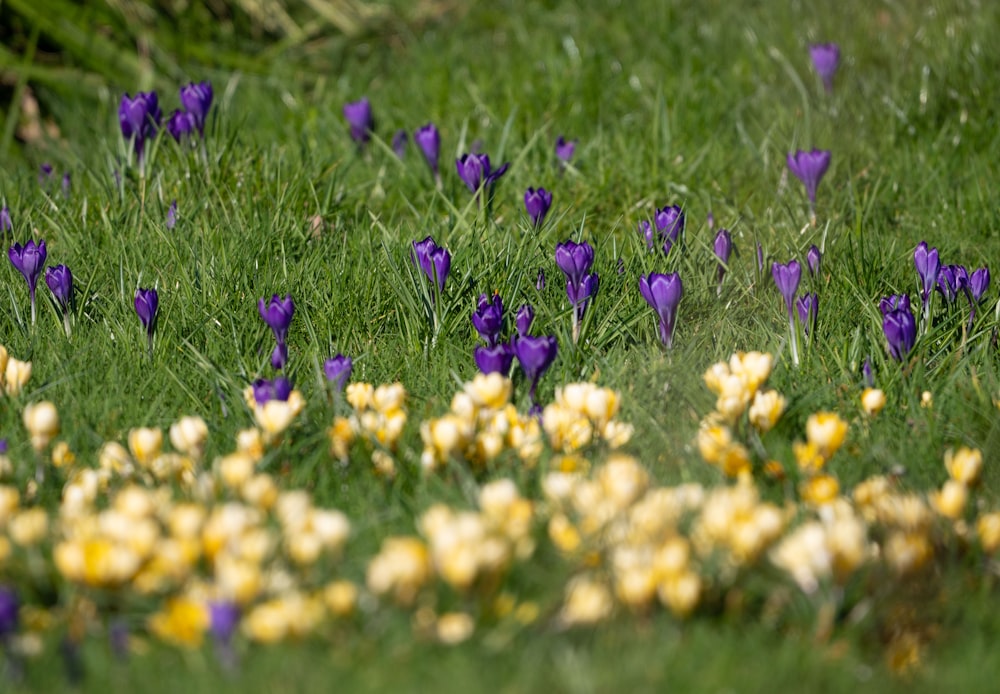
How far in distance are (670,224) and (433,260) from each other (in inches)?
33.2

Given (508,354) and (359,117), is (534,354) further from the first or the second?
(359,117)

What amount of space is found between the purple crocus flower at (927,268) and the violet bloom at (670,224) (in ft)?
2.39

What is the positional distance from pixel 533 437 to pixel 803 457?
0.63 metres

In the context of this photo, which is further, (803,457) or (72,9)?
(72,9)

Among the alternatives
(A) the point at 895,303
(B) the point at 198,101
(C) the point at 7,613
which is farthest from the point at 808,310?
(B) the point at 198,101

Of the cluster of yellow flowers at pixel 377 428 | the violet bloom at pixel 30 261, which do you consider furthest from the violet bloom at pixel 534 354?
the violet bloom at pixel 30 261

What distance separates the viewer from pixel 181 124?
4469mm

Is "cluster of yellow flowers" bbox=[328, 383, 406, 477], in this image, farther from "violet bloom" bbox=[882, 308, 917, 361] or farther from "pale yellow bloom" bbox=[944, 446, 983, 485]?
"violet bloom" bbox=[882, 308, 917, 361]

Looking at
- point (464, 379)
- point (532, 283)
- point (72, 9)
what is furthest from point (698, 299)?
point (72, 9)

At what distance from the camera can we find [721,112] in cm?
526

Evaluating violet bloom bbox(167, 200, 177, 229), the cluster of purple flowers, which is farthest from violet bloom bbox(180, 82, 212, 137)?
violet bloom bbox(167, 200, 177, 229)

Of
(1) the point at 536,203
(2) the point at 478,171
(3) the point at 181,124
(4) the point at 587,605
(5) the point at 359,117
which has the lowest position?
(4) the point at 587,605

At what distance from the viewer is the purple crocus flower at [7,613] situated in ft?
6.57

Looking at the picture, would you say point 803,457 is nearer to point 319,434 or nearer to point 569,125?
point 319,434
